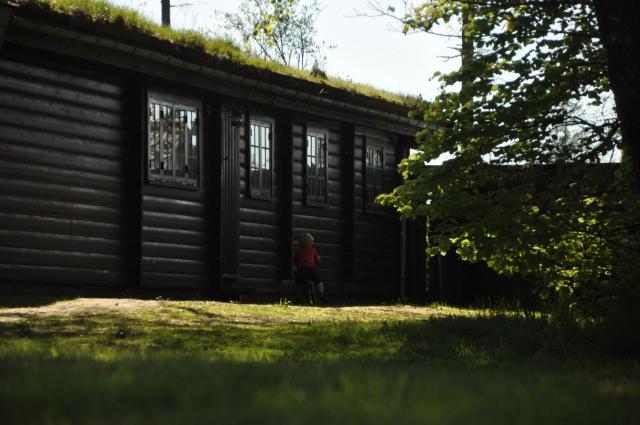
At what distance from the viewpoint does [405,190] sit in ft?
39.4

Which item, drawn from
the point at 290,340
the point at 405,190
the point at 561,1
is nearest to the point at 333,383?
the point at 290,340

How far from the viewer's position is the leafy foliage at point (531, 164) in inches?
436

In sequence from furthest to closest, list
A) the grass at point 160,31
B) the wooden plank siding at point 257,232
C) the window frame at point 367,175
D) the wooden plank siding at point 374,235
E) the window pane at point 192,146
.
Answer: the window frame at point 367,175 < the wooden plank siding at point 374,235 < the wooden plank siding at point 257,232 < the window pane at point 192,146 < the grass at point 160,31

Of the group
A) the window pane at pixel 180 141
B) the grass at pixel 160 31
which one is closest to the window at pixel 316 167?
the grass at pixel 160 31

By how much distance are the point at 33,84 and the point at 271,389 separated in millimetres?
10182

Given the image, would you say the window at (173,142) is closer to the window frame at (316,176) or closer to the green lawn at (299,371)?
the window frame at (316,176)

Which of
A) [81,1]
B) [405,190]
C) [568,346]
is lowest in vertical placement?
[568,346]

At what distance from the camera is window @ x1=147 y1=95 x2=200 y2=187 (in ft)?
53.1

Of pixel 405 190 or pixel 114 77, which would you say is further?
pixel 114 77

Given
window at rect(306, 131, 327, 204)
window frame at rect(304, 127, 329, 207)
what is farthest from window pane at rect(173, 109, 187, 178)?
window at rect(306, 131, 327, 204)

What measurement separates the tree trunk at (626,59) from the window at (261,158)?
953cm

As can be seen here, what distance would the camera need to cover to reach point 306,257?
18469 mm

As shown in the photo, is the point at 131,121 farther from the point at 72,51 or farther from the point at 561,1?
the point at 561,1

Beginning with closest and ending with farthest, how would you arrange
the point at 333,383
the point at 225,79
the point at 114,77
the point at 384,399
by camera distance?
the point at 384,399
the point at 333,383
the point at 114,77
the point at 225,79
